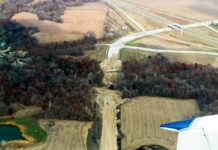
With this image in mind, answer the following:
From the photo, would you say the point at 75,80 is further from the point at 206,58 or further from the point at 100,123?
the point at 206,58

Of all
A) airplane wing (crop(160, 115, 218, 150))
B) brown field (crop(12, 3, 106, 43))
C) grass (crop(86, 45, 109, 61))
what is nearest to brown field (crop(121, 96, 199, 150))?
airplane wing (crop(160, 115, 218, 150))

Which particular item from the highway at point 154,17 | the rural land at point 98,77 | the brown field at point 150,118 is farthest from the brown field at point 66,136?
the highway at point 154,17

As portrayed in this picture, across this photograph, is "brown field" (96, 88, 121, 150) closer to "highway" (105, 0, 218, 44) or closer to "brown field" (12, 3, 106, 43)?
"brown field" (12, 3, 106, 43)

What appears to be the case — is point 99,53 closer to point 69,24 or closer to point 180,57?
point 69,24

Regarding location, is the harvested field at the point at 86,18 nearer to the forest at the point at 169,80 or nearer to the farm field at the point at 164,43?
the farm field at the point at 164,43

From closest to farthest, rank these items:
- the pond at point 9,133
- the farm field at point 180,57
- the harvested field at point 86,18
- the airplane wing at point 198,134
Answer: the airplane wing at point 198,134, the pond at point 9,133, the farm field at point 180,57, the harvested field at point 86,18

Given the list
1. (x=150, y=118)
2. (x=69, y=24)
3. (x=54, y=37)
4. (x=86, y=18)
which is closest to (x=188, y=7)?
(x=86, y=18)
